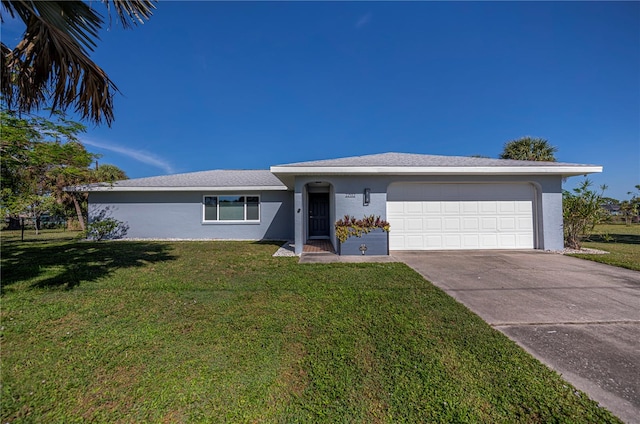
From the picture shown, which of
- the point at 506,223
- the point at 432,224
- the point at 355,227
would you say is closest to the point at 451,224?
the point at 432,224

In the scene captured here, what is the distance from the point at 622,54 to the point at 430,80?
713cm

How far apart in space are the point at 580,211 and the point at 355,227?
804cm

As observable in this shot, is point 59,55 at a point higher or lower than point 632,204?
higher

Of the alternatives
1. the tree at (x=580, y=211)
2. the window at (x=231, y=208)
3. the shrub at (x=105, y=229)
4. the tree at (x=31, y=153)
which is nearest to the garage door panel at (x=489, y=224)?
the tree at (x=580, y=211)

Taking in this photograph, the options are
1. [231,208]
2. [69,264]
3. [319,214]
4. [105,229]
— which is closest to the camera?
[69,264]

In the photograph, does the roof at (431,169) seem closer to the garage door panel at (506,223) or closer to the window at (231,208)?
the garage door panel at (506,223)

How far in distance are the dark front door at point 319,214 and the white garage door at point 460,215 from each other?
443cm

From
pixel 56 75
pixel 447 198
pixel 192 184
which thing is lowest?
pixel 447 198

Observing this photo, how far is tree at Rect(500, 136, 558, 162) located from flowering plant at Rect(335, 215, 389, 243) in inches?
605

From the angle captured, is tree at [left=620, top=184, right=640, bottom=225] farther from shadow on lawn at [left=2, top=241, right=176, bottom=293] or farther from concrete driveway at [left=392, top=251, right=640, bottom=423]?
shadow on lawn at [left=2, top=241, right=176, bottom=293]

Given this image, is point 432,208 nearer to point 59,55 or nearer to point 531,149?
point 59,55

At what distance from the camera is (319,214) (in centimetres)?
1248

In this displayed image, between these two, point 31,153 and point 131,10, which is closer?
point 131,10

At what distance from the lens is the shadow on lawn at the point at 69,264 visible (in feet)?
16.5
